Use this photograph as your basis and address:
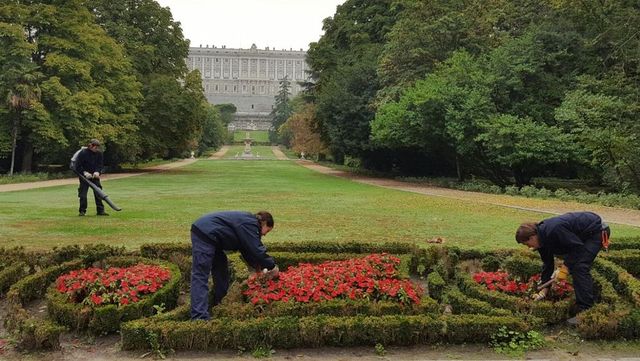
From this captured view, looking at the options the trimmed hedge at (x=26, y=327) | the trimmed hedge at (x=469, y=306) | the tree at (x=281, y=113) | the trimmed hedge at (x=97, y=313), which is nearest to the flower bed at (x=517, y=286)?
the trimmed hedge at (x=469, y=306)

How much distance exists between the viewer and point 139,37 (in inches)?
1517

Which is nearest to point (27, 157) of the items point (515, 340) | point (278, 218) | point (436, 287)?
point (278, 218)

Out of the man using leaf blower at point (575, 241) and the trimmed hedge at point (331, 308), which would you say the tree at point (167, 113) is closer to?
the trimmed hedge at point (331, 308)

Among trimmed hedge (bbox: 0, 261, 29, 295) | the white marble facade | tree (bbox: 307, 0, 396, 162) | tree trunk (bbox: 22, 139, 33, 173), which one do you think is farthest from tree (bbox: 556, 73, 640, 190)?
the white marble facade

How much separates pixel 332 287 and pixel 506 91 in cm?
2099

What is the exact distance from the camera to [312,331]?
5129mm

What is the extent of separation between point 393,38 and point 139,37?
18838 mm

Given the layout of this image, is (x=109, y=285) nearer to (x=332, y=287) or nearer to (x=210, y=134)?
(x=332, y=287)

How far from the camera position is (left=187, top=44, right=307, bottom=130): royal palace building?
494 feet

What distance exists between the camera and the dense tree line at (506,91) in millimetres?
21156

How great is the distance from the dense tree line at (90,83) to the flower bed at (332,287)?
961 inches

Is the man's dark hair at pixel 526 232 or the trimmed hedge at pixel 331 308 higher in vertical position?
the man's dark hair at pixel 526 232

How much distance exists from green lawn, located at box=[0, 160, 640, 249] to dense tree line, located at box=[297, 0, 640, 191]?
5.84 m

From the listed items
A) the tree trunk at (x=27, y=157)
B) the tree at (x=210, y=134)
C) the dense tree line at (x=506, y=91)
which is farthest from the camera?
the tree at (x=210, y=134)
